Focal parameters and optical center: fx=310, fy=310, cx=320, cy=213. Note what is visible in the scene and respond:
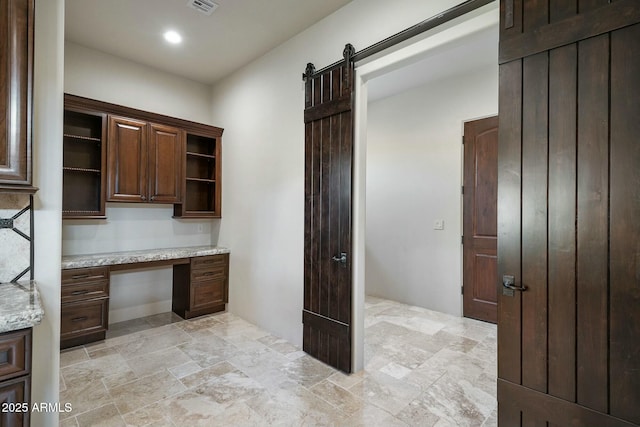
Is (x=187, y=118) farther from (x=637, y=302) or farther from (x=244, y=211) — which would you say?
(x=637, y=302)

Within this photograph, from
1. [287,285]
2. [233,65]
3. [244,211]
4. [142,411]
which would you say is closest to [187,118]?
[233,65]

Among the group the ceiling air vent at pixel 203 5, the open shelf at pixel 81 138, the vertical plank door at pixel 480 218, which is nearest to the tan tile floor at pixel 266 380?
the vertical plank door at pixel 480 218

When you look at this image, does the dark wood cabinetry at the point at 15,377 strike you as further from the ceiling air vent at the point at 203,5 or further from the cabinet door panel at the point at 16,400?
the ceiling air vent at the point at 203,5

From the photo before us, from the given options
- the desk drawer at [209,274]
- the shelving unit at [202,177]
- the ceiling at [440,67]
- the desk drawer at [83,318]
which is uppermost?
the ceiling at [440,67]

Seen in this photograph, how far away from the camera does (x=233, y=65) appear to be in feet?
12.7

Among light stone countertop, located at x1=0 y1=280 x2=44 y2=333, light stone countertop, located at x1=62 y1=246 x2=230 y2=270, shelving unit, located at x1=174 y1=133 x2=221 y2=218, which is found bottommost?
light stone countertop, located at x1=62 y1=246 x2=230 y2=270

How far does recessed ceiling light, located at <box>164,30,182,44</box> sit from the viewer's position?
3.14m

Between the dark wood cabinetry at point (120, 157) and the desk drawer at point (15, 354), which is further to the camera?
the dark wood cabinetry at point (120, 157)

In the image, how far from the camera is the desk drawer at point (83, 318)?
2930 millimetres

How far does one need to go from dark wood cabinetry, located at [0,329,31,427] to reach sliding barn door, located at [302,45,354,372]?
1943mm

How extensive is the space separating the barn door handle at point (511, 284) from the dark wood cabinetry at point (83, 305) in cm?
350

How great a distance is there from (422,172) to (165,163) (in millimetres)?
3375

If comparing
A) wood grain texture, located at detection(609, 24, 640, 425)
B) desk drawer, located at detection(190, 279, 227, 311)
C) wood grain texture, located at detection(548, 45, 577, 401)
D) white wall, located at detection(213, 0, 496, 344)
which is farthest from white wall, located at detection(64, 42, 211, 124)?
wood grain texture, located at detection(609, 24, 640, 425)

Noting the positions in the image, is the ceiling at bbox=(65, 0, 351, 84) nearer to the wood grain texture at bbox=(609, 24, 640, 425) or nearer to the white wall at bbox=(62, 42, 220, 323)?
the white wall at bbox=(62, 42, 220, 323)
